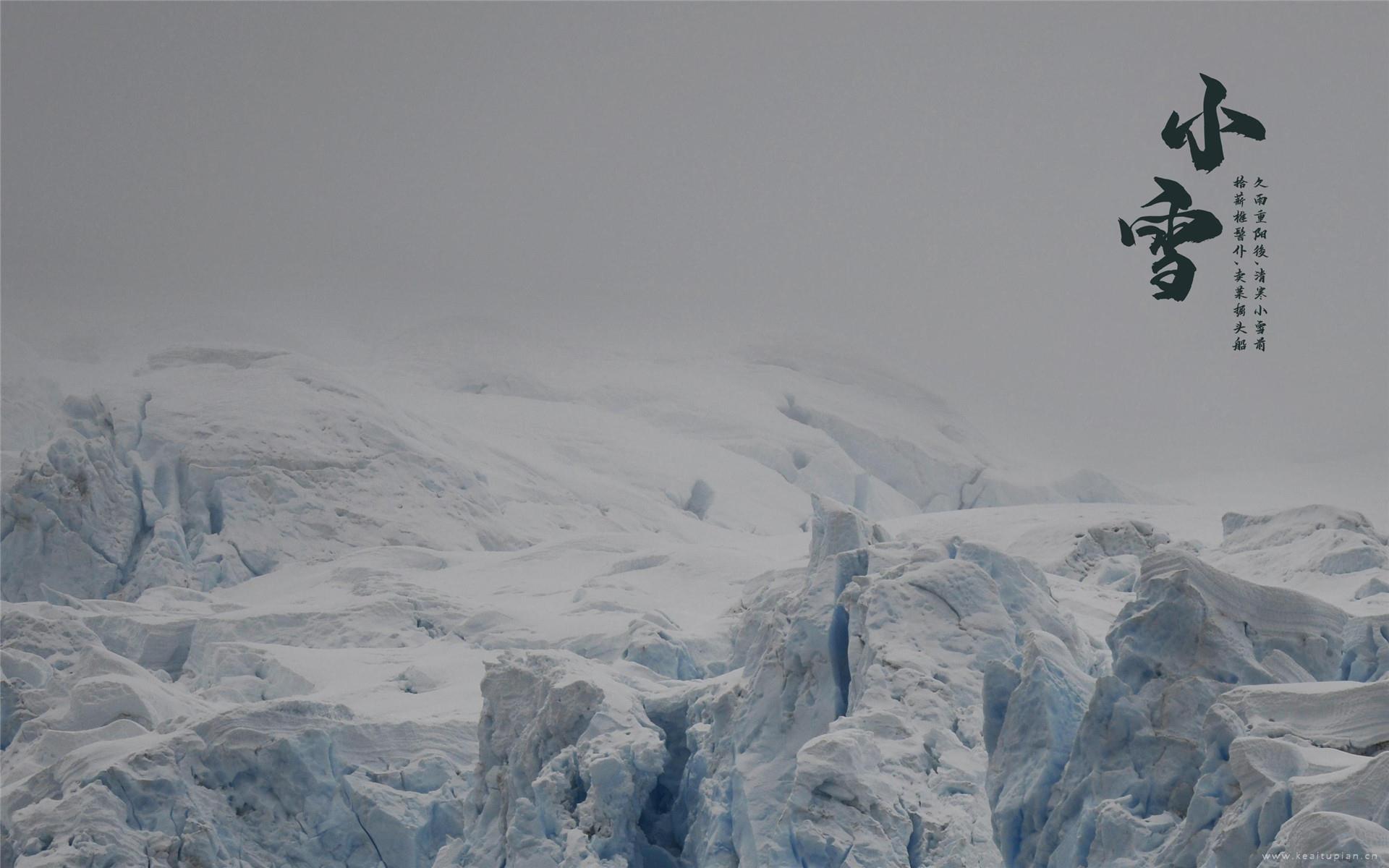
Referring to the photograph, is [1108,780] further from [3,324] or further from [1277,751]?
[3,324]

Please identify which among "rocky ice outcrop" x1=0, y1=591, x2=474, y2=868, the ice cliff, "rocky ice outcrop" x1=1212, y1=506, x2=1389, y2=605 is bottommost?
"rocky ice outcrop" x1=0, y1=591, x2=474, y2=868

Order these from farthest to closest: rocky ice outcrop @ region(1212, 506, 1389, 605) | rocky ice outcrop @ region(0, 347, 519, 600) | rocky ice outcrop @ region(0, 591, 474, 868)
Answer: rocky ice outcrop @ region(0, 347, 519, 600) → rocky ice outcrop @ region(1212, 506, 1389, 605) → rocky ice outcrop @ region(0, 591, 474, 868)

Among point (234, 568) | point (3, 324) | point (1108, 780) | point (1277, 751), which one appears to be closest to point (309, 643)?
point (234, 568)

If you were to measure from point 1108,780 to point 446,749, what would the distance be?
11.2m

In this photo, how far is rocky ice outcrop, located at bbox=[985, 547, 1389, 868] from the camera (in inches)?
418

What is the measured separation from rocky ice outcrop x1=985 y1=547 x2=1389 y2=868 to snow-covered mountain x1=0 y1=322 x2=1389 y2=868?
3 cm

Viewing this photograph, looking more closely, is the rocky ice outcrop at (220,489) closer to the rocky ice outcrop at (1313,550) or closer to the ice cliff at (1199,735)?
the rocky ice outcrop at (1313,550)

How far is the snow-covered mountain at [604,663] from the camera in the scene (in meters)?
13.0

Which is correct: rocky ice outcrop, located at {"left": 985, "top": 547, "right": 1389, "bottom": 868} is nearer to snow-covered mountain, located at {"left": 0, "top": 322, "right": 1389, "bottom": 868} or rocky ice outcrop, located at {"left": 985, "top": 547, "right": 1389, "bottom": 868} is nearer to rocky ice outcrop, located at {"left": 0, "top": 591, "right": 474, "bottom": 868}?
snow-covered mountain, located at {"left": 0, "top": 322, "right": 1389, "bottom": 868}

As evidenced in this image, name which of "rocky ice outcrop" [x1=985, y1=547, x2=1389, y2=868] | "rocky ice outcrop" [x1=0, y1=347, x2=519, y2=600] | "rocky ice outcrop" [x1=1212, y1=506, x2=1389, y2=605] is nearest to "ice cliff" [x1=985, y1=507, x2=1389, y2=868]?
"rocky ice outcrop" [x1=985, y1=547, x2=1389, y2=868]

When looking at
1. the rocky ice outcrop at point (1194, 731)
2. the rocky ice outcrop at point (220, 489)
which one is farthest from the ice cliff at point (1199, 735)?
the rocky ice outcrop at point (220, 489)

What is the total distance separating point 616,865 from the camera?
56.4 ft

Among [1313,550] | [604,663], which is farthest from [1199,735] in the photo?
[1313,550]

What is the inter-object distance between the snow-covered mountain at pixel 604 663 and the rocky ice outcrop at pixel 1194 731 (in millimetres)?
29
